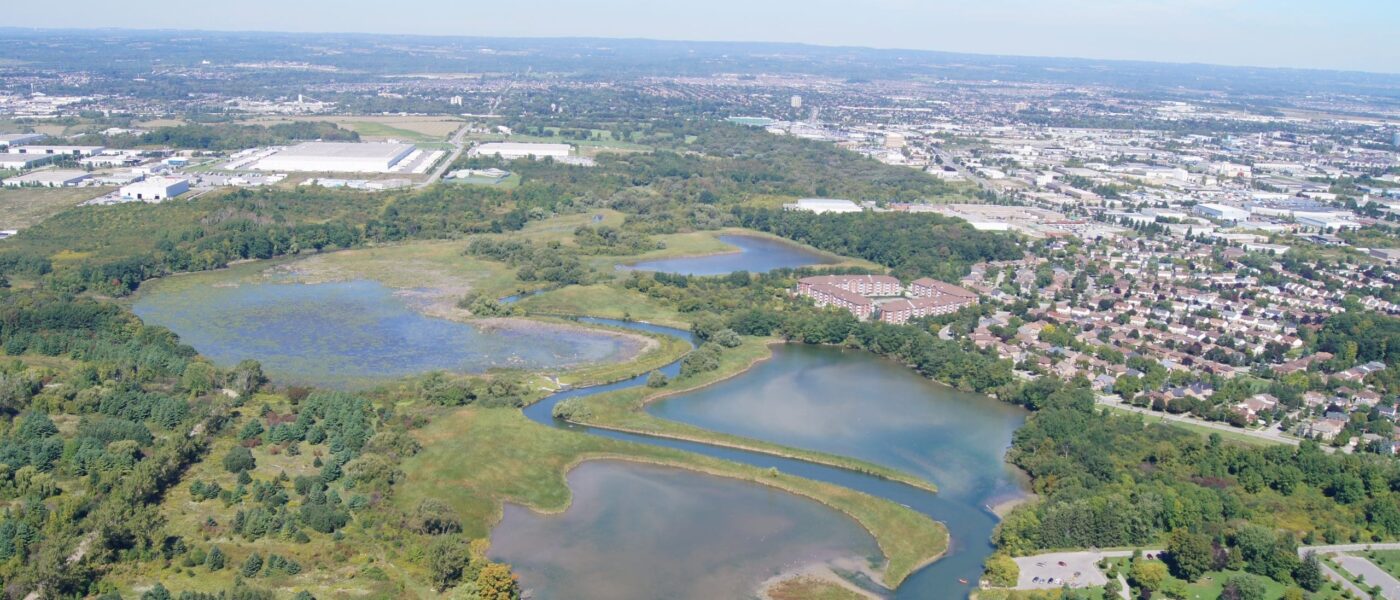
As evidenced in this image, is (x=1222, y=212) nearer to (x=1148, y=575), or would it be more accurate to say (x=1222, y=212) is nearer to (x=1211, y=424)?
(x=1211, y=424)

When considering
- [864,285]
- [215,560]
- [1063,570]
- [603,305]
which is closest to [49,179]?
[603,305]

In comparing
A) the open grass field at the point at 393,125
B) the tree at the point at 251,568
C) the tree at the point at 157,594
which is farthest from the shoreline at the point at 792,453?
the open grass field at the point at 393,125

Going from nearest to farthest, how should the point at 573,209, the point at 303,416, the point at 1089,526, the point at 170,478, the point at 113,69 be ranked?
the point at 1089,526 → the point at 170,478 → the point at 303,416 → the point at 573,209 → the point at 113,69

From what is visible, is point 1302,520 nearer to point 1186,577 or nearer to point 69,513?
point 1186,577

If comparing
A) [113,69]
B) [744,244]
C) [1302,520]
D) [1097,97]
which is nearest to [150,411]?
[1302,520]

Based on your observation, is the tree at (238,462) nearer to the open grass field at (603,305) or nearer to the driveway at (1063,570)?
the open grass field at (603,305)

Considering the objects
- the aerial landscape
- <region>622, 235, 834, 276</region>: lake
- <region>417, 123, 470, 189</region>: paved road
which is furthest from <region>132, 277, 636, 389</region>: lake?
<region>417, 123, 470, 189</region>: paved road

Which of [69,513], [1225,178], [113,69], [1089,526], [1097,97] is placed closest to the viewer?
[69,513]
